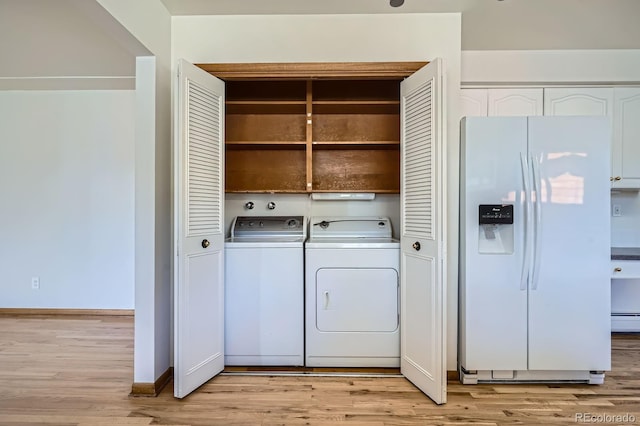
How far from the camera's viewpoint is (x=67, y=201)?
3.38 meters

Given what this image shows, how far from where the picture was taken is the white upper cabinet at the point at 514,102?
2.70m

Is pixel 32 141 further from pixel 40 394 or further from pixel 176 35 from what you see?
pixel 40 394

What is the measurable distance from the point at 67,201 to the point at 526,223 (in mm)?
4291

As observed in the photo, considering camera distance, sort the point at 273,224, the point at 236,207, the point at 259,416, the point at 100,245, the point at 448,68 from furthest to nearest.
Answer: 1. the point at 100,245
2. the point at 236,207
3. the point at 273,224
4. the point at 448,68
5. the point at 259,416

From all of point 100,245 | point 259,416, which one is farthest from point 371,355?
point 100,245

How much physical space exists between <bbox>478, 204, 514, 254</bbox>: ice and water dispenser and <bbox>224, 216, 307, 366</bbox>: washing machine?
48.5 inches

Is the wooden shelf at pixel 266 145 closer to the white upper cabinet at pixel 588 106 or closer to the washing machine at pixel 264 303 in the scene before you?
the washing machine at pixel 264 303

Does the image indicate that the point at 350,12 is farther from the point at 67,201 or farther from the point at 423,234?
the point at 67,201

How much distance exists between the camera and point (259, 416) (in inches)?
69.5

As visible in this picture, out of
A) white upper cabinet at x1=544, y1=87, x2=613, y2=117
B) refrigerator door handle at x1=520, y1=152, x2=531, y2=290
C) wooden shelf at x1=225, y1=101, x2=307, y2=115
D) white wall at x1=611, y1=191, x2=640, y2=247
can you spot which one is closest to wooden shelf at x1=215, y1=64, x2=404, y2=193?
wooden shelf at x1=225, y1=101, x2=307, y2=115

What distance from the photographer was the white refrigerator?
2.04m

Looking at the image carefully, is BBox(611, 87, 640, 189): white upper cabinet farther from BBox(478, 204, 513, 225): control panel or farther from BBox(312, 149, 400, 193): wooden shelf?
BBox(312, 149, 400, 193): wooden shelf

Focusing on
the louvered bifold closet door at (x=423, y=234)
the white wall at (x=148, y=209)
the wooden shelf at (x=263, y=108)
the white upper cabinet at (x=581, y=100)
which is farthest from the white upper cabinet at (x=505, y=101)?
the white wall at (x=148, y=209)

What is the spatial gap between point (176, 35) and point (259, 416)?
8.38ft
